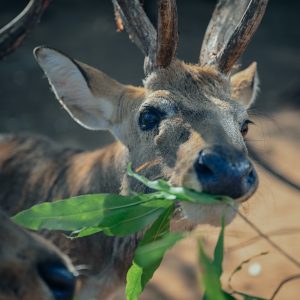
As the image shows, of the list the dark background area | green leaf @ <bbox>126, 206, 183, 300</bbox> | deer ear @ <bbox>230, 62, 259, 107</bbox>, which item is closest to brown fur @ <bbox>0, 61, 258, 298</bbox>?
green leaf @ <bbox>126, 206, 183, 300</bbox>

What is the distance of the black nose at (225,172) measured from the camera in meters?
3.06

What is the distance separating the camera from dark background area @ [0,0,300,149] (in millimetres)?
8547

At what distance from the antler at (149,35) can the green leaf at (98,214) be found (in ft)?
4.84

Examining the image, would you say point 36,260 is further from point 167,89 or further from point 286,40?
point 286,40

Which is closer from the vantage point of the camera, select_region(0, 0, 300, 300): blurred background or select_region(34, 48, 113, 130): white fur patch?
select_region(34, 48, 113, 130): white fur patch

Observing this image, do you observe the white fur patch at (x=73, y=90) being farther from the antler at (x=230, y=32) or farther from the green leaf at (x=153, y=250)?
the green leaf at (x=153, y=250)

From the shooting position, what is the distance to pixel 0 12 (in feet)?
34.2

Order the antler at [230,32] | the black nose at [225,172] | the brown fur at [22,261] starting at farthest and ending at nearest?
the antler at [230,32] → the black nose at [225,172] → the brown fur at [22,261]

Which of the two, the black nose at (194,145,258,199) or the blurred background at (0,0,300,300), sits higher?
the black nose at (194,145,258,199)

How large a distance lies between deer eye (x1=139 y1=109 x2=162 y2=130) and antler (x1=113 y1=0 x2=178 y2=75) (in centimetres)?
38

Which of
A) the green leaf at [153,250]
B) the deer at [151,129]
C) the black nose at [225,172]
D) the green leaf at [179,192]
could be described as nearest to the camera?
the green leaf at [153,250]

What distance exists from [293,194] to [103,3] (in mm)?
5621

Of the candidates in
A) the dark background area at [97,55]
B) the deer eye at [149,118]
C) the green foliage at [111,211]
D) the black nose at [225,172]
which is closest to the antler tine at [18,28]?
the deer eye at [149,118]

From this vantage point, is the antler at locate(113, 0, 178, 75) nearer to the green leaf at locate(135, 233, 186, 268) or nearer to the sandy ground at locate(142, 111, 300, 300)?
the sandy ground at locate(142, 111, 300, 300)
